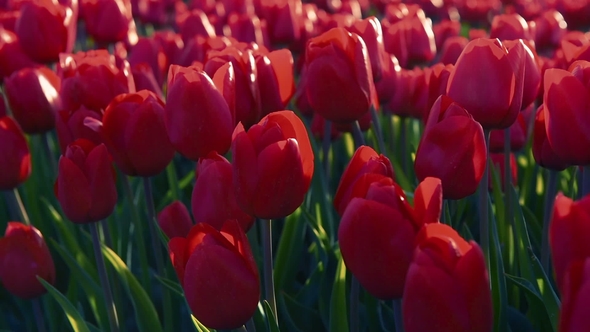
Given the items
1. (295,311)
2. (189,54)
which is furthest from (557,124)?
(189,54)

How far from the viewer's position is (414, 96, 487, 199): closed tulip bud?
3.08 feet

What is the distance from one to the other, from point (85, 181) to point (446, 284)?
76 cm

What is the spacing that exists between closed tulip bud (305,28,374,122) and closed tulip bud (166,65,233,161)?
22 cm

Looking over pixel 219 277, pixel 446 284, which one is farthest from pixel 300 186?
pixel 446 284

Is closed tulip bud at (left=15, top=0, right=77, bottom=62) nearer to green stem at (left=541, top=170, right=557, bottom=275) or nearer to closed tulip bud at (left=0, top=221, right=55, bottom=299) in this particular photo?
closed tulip bud at (left=0, top=221, right=55, bottom=299)

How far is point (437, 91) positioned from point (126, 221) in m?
0.87

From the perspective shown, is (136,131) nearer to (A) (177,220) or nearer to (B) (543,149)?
(A) (177,220)

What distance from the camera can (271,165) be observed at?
37.0 inches

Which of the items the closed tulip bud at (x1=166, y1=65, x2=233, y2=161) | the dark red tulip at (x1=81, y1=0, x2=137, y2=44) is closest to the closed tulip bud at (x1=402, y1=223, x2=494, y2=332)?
the closed tulip bud at (x1=166, y1=65, x2=233, y2=161)

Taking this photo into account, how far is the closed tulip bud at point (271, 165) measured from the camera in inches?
36.9

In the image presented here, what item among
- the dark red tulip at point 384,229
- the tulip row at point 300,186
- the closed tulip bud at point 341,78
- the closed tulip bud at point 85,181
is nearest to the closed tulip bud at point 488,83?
the tulip row at point 300,186

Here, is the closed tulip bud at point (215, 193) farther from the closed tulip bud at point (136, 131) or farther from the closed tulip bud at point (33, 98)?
the closed tulip bud at point (33, 98)

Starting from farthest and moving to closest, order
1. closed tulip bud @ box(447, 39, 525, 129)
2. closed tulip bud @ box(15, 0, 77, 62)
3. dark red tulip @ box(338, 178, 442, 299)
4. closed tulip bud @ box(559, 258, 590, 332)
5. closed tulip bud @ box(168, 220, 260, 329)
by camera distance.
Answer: closed tulip bud @ box(15, 0, 77, 62) < closed tulip bud @ box(447, 39, 525, 129) < closed tulip bud @ box(168, 220, 260, 329) < dark red tulip @ box(338, 178, 442, 299) < closed tulip bud @ box(559, 258, 590, 332)

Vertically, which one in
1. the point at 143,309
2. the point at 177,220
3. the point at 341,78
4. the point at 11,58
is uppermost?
the point at 341,78
